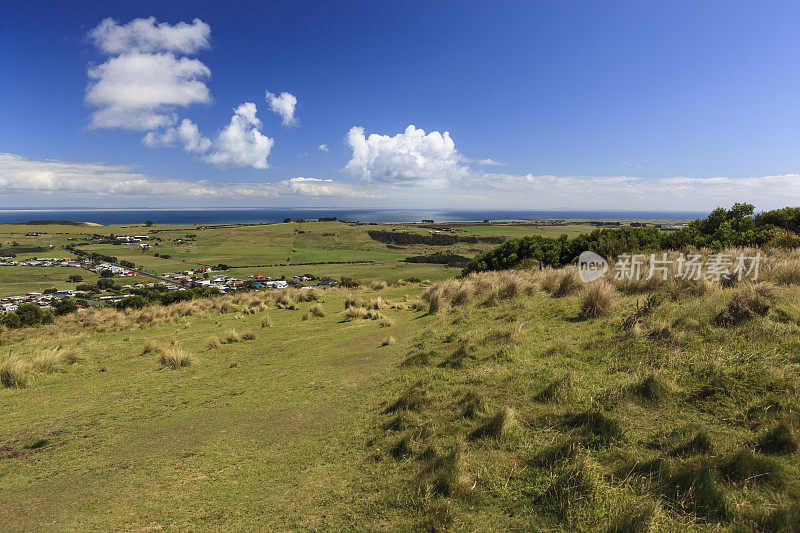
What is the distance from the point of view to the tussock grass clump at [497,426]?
166 inches

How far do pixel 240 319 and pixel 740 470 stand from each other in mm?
16156

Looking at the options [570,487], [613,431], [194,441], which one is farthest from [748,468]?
[194,441]

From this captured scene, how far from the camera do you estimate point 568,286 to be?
436 inches

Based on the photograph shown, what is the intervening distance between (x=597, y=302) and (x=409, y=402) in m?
6.09

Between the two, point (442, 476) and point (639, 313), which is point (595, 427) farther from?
point (639, 313)

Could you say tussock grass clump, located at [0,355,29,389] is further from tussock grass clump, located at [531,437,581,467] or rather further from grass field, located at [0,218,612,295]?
grass field, located at [0,218,612,295]

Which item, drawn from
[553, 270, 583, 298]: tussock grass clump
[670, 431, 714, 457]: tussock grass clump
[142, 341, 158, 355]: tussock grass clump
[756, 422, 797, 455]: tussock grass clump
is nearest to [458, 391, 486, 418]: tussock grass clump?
[670, 431, 714, 457]: tussock grass clump

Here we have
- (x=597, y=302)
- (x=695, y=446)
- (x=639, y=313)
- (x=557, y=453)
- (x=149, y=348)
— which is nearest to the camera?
(x=695, y=446)

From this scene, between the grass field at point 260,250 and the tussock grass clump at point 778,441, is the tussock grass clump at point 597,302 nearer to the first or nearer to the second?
the tussock grass clump at point 778,441

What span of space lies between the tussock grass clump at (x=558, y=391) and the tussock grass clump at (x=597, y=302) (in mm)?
4017

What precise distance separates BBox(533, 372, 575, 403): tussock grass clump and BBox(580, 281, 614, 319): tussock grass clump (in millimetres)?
4017

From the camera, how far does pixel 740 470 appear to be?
2.95 m

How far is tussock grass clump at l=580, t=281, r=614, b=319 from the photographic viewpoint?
8.37 metres

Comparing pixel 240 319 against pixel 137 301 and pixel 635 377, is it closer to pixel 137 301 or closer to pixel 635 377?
pixel 137 301
